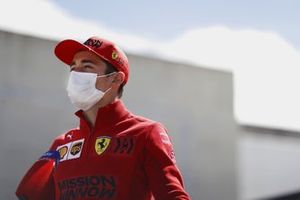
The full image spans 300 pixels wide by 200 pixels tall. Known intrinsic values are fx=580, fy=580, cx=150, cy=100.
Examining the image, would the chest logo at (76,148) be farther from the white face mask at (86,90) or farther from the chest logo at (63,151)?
the white face mask at (86,90)

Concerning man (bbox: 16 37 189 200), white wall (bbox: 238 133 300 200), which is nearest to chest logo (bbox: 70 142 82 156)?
man (bbox: 16 37 189 200)

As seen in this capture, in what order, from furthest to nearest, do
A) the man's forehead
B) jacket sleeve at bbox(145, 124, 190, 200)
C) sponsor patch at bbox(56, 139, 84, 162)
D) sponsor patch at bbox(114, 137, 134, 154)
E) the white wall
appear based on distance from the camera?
the white wall < the man's forehead < sponsor patch at bbox(56, 139, 84, 162) < sponsor patch at bbox(114, 137, 134, 154) < jacket sleeve at bbox(145, 124, 190, 200)

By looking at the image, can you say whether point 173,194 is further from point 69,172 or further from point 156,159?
point 69,172

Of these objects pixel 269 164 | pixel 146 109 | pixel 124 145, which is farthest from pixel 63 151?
pixel 269 164

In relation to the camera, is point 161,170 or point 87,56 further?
point 87,56

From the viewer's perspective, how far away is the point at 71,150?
7.54 feet

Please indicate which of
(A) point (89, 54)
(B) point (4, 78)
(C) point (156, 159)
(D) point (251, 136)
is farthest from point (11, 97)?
(D) point (251, 136)

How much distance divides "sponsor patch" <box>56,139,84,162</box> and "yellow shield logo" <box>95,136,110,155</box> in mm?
85

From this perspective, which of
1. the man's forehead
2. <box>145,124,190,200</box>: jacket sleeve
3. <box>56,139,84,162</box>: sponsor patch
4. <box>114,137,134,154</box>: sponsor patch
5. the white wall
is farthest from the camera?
the white wall

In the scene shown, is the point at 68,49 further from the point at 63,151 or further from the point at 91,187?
the point at 91,187

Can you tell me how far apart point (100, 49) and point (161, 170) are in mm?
599

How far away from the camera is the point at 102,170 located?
2105 millimetres

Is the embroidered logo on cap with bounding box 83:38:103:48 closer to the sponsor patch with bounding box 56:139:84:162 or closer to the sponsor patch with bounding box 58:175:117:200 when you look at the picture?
the sponsor patch with bounding box 56:139:84:162

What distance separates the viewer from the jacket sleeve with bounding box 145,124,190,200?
6.51 ft
